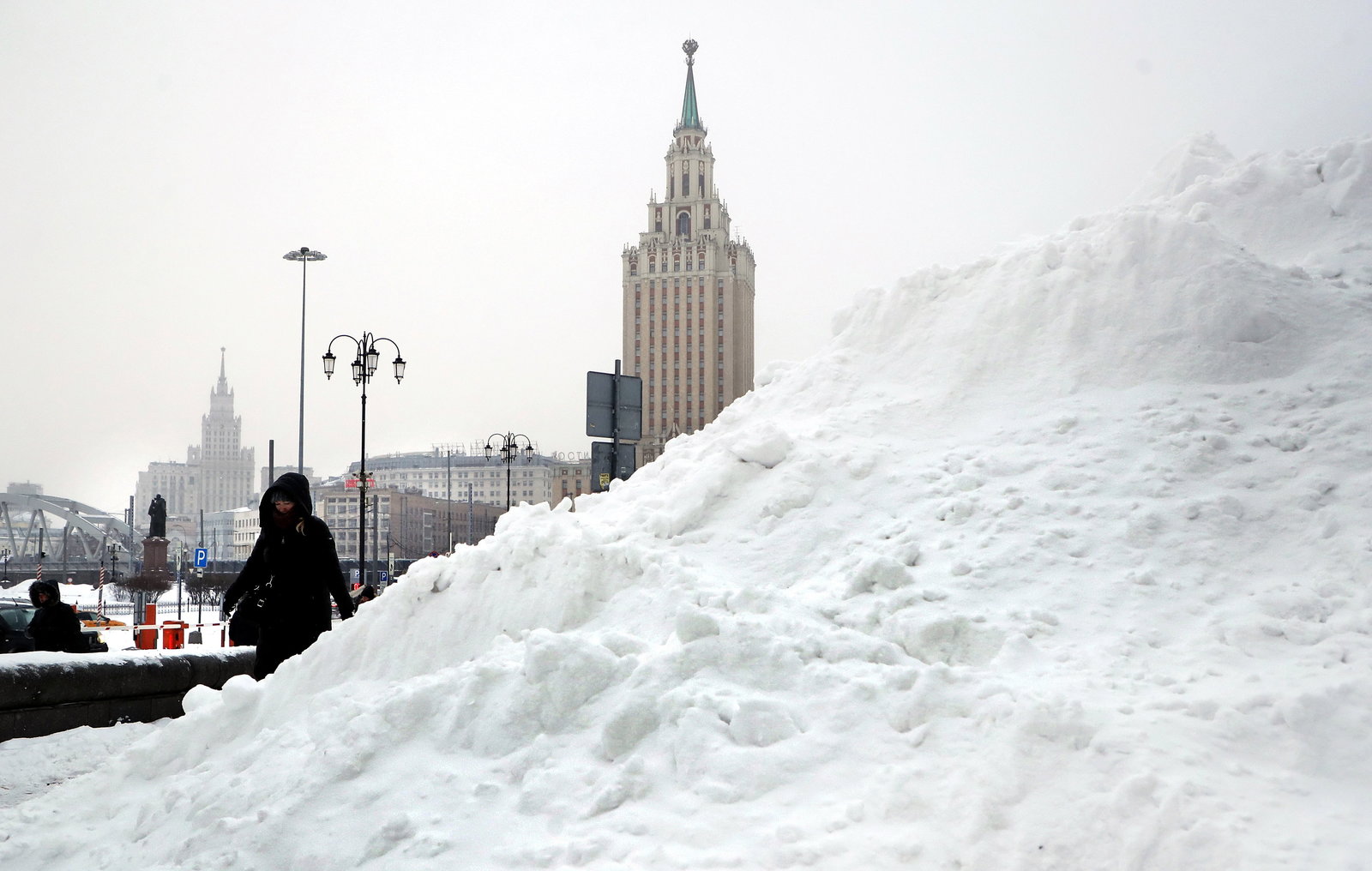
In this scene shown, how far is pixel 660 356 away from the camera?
99.8 meters

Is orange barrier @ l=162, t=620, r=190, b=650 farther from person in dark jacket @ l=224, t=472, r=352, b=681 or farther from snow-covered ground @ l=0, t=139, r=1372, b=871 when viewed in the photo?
person in dark jacket @ l=224, t=472, r=352, b=681

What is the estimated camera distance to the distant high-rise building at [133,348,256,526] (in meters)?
168

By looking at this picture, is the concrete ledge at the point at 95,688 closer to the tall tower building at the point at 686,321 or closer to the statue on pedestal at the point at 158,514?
the statue on pedestal at the point at 158,514

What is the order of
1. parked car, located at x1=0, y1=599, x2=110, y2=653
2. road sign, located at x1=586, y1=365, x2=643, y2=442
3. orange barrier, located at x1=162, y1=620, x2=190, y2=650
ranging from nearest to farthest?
parked car, located at x1=0, y1=599, x2=110, y2=653, road sign, located at x1=586, y1=365, x2=643, y2=442, orange barrier, located at x1=162, y1=620, x2=190, y2=650

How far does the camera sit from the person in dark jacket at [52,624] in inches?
359

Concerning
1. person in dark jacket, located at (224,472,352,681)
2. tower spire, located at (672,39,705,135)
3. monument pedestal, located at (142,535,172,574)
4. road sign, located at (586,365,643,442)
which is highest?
tower spire, located at (672,39,705,135)

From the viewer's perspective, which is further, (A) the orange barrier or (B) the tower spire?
(B) the tower spire

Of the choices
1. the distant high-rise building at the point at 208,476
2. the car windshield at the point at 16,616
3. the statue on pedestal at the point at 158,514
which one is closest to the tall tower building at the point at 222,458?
the distant high-rise building at the point at 208,476

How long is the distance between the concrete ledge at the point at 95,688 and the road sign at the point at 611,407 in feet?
18.2

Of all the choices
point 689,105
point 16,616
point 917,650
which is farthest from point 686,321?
point 917,650

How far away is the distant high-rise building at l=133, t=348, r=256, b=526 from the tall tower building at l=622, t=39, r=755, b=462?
305 feet

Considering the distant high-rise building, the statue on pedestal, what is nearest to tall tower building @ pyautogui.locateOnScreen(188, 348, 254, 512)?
the distant high-rise building

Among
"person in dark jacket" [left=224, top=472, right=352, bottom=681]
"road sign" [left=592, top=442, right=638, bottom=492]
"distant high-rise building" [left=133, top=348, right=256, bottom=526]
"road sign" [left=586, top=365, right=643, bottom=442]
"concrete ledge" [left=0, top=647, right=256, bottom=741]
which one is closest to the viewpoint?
"person in dark jacket" [left=224, top=472, right=352, bottom=681]

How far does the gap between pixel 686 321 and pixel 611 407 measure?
285ft
